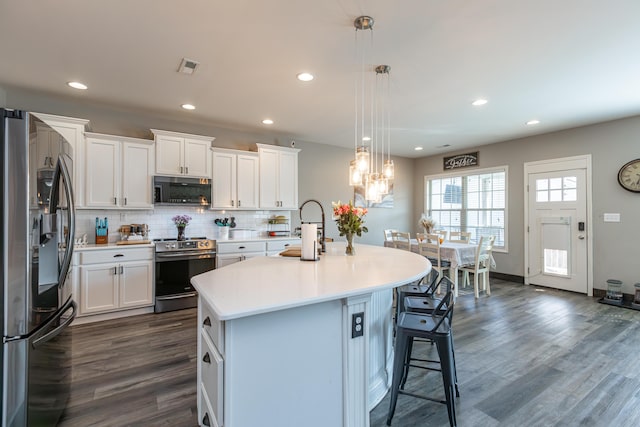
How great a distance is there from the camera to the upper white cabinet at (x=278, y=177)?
194 inches

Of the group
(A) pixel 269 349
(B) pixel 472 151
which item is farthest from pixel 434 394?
(B) pixel 472 151

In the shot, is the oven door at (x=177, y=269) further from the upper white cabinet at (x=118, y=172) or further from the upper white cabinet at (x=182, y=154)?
the upper white cabinet at (x=182, y=154)

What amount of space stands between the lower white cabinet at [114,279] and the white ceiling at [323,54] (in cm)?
193

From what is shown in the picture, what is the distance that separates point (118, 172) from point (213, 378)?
139 inches

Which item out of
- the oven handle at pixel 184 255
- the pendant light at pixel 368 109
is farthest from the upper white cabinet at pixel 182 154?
the pendant light at pixel 368 109

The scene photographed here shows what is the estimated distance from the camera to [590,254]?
4723mm

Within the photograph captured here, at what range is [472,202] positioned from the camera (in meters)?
6.48

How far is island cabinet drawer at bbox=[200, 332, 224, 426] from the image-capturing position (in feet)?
4.18

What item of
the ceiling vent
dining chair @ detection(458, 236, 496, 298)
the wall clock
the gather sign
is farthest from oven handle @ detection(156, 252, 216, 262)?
the wall clock

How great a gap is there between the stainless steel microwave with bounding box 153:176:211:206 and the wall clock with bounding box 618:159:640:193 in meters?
6.06

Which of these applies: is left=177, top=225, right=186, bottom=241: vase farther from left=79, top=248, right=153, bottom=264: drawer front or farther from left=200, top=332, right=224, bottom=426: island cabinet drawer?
left=200, top=332, right=224, bottom=426: island cabinet drawer

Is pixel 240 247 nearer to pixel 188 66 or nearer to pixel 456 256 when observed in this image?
pixel 188 66

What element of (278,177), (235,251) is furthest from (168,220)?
(278,177)

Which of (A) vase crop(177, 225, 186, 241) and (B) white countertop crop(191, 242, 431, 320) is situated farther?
(A) vase crop(177, 225, 186, 241)
